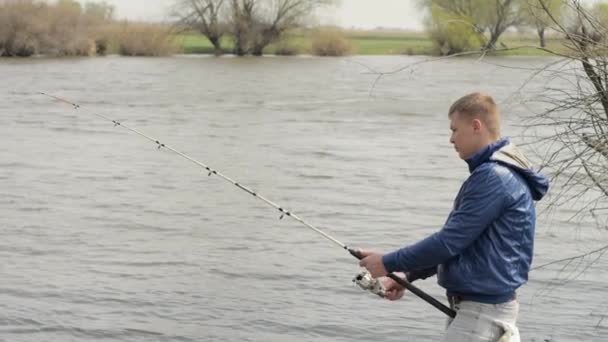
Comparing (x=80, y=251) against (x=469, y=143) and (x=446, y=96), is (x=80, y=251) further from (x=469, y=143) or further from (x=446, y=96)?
(x=446, y=96)

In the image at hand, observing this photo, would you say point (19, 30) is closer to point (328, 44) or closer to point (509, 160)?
point (328, 44)

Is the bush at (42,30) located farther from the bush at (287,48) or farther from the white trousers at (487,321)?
the white trousers at (487,321)

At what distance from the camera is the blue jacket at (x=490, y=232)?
378 cm

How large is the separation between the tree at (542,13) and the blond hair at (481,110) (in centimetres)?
190

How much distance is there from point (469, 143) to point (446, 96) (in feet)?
82.8

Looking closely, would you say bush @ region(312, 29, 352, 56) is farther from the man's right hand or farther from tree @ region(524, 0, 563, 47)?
the man's right hand

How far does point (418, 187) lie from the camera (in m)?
14.8

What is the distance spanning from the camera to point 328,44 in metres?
57.5

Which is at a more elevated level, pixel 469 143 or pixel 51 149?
pixel 469 143

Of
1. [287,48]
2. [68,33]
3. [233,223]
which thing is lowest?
[233,223]

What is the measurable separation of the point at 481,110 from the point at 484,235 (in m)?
0.44

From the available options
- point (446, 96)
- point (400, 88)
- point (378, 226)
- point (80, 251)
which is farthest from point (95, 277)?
point (400, 88)

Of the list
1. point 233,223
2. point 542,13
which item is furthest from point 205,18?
point 542,13

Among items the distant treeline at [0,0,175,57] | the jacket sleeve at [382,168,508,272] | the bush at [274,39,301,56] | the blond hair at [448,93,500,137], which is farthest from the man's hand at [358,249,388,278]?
the bush at [274,39,301,56]
